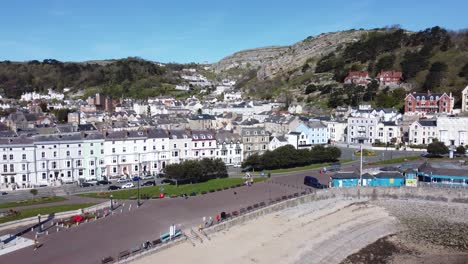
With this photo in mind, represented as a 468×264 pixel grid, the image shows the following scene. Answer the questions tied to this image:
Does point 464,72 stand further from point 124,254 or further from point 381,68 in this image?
point 124,254

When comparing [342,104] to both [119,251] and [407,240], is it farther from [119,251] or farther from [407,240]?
[119,251]

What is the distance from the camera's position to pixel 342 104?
82688 millimetres

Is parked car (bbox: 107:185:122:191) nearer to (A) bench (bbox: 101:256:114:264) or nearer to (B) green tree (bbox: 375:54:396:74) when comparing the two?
(A) bench (bbox: 101:256:114:264)

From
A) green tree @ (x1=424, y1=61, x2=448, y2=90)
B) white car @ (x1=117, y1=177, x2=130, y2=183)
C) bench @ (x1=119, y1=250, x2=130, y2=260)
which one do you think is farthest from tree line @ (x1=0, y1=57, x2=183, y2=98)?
bench @ (x1=119, y1=250, x2=130, y2=260)

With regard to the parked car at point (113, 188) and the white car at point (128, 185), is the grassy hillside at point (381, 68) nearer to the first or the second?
the white car at point (128, 185)

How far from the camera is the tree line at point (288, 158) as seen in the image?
46.7 meters

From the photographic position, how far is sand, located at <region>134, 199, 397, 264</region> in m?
23.5

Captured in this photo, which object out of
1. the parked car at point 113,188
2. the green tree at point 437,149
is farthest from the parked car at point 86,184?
the green tree at point 437,149

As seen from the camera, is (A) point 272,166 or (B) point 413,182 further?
(A) point 272,166

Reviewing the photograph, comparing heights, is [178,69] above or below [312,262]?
above

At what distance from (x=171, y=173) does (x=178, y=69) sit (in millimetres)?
149583

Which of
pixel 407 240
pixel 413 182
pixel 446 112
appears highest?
pixel 446 112

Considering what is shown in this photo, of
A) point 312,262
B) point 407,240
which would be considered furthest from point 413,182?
point 312,262

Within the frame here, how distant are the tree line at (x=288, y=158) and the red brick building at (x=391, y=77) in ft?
147
